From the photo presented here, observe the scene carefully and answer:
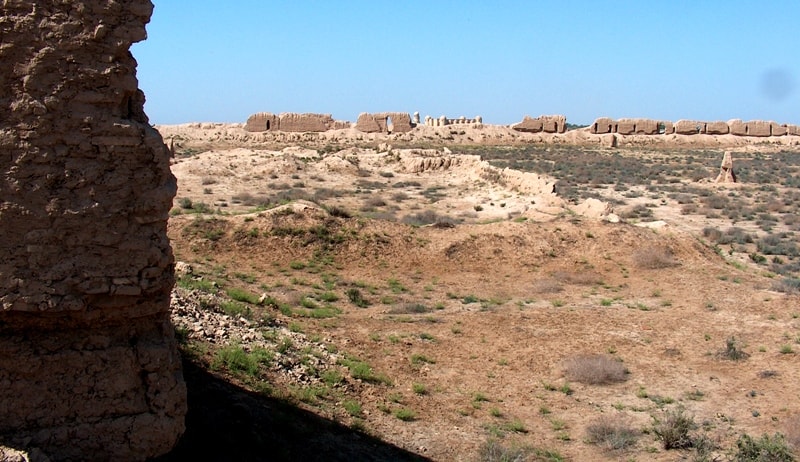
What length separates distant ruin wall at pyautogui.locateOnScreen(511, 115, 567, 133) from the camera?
53.3 metres

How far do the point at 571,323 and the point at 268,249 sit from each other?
6.83m

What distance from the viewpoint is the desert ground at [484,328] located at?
750 cm

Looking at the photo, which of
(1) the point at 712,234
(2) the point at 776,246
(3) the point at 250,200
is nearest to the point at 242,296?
(3) the point at 250,200

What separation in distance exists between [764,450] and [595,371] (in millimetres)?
2776

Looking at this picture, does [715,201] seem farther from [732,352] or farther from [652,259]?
[732,352]

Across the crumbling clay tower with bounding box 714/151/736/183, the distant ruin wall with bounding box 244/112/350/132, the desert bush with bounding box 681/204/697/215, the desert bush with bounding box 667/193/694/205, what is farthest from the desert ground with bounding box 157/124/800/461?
the distant ruin wall with bounding box 244/112/350/132

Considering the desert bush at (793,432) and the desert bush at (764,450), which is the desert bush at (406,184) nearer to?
the desert bush at (793,432)

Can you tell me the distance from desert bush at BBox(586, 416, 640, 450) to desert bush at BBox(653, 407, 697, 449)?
267 millimetres

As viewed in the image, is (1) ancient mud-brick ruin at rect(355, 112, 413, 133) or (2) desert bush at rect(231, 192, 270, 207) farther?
(1) ancient mud-brick ruin at rect(355, 112, 413, 133)

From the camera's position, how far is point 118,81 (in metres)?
4.43

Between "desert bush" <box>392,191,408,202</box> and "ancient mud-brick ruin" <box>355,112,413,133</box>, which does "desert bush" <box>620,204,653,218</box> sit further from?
"ancient mud-brick ruin" <box>355,112,413,133</box>

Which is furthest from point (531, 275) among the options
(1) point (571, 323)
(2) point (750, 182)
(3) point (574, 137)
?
(3) point (574, 137)

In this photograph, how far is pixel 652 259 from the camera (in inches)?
615

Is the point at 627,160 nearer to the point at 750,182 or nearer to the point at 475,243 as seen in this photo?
the point at 750,182
